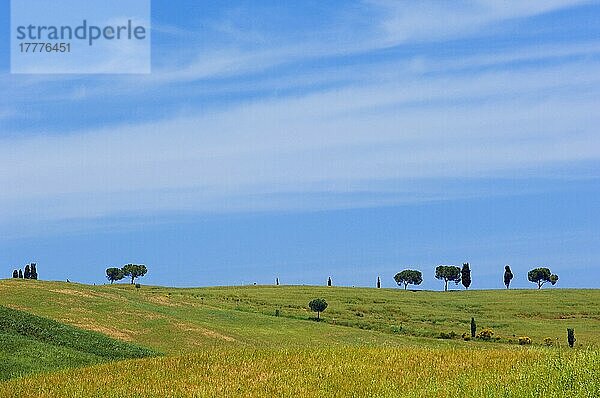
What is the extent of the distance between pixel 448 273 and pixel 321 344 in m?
130

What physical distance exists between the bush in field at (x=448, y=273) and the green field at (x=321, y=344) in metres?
34.5

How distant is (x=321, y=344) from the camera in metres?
64.8

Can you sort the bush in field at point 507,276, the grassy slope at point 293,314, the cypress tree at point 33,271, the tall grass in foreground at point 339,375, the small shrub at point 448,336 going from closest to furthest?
the tall grass in foreground at point 339,375 < the grassy slope at point 293,314 < the small shrub at point 448,336 < the cypress tree at point 33,271 < the bush in field at point 507,276

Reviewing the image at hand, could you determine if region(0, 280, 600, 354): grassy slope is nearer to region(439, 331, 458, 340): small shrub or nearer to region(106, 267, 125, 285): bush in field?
region(439, 331, 458, 340): small shrub

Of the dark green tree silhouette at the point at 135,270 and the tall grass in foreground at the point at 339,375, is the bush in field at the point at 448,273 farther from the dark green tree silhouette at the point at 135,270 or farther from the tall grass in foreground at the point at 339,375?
the tall grass in foreground at the point at 339,375

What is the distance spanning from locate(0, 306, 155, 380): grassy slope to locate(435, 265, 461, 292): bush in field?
14867 cm

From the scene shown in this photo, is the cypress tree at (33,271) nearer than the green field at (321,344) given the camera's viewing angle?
No

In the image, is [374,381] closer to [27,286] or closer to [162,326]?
[162,326]

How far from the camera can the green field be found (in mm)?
18594

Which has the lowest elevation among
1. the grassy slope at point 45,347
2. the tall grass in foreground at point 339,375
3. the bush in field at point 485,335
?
the bush in field at point 485,335

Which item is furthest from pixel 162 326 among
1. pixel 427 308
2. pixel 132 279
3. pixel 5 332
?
pixel 132 279

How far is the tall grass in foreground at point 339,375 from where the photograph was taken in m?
17.3

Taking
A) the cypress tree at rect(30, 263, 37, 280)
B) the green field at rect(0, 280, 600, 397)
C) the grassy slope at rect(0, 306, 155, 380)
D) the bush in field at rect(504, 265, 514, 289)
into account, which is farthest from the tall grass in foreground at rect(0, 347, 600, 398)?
the bush in field at rect(504, 265, 514, 289)

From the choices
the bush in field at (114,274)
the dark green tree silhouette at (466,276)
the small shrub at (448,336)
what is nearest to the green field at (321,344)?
the small shrub at (448,336)
